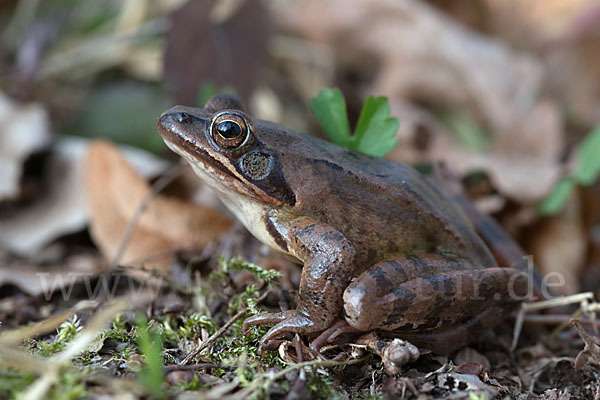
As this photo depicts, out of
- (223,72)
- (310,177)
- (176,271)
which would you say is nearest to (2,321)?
(176,271)

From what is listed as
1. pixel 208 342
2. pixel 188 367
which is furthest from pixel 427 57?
pixel 188 367

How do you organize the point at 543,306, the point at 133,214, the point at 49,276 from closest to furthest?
A: the point at 543,306
the point at 49,276
the point at 133,214

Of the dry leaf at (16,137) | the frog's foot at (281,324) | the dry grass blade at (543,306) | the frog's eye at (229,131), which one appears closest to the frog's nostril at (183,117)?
the frog's eye at (229,131)

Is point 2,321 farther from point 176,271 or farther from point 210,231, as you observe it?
point 210,231

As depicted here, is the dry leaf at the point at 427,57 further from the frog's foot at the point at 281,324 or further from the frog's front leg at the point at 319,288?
the frog's foot at the point at 281,324

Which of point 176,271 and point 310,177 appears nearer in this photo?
point 310,177

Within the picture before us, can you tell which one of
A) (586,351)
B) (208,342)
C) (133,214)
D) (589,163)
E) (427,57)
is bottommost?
(586,351)

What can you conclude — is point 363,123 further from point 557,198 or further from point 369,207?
Answer: point 557,198
